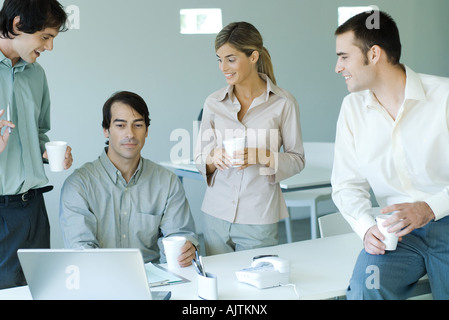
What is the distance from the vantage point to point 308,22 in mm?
5762

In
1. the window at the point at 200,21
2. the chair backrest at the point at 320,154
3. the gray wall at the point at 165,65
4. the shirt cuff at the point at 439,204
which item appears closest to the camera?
the shirt cuff at the point at 439,204

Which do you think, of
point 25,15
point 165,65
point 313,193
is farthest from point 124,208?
point 165,65

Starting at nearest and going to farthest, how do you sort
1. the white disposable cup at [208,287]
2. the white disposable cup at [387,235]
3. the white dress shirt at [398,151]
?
the white disposable cup at [208,287]
the white disposable cup at [387,235]
the white dress shirt at [398,151]

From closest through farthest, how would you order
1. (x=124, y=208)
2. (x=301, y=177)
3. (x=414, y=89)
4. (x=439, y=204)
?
(x=439, y=204), (x=414, y=89), (x=124, y=208), (x=301, y=177)

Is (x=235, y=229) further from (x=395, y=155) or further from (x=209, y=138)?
(x=395, y=155)

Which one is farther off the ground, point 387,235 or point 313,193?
point 387,235

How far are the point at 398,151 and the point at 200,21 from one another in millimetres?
3423

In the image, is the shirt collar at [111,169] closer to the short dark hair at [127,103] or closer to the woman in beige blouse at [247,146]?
the short dark hair at [127,103]

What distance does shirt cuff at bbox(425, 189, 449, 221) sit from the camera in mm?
2012

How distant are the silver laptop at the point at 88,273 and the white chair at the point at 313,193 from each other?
290 cm

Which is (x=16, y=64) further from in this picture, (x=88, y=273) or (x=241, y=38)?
(x=88, y=273)

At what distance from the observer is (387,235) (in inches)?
75.4

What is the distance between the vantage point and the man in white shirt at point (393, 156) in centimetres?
195

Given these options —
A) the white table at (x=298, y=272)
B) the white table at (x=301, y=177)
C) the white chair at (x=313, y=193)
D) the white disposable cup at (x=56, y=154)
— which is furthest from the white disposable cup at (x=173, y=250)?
the white chair at (x=313, y=193)
